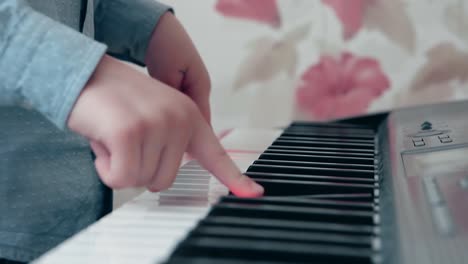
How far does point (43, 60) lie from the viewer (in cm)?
41

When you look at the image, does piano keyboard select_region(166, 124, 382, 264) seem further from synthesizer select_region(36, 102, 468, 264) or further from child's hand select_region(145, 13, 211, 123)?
child's hand select_region(145, 13, 211, 123)

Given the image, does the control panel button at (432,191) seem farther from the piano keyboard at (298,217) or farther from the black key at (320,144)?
the black key at (320,144)

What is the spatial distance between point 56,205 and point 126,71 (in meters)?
0.29

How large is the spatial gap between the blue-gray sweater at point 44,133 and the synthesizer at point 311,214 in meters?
A: 0.11

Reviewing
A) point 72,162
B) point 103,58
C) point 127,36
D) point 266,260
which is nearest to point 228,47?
point 127,36

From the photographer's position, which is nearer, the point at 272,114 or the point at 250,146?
the point at 250,146

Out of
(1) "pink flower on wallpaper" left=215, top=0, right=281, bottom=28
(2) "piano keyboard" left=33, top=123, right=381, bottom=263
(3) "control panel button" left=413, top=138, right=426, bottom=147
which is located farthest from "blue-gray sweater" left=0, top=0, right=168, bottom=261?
(1) "pink flower on wallpaper" left=215, top=0, right=281, bottom=28

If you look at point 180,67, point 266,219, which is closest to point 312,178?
point 266,219

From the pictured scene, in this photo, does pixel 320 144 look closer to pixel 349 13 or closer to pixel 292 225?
pixel 292 225

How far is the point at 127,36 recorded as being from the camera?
Result: 0.76 meters

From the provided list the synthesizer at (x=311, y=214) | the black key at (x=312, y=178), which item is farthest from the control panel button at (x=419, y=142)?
the black key at (x=312, y=178)

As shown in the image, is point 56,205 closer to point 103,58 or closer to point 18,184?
point 18,184

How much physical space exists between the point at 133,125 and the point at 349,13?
3.03ft

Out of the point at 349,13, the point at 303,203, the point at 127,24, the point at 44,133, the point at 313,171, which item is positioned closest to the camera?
the point at 303,203
